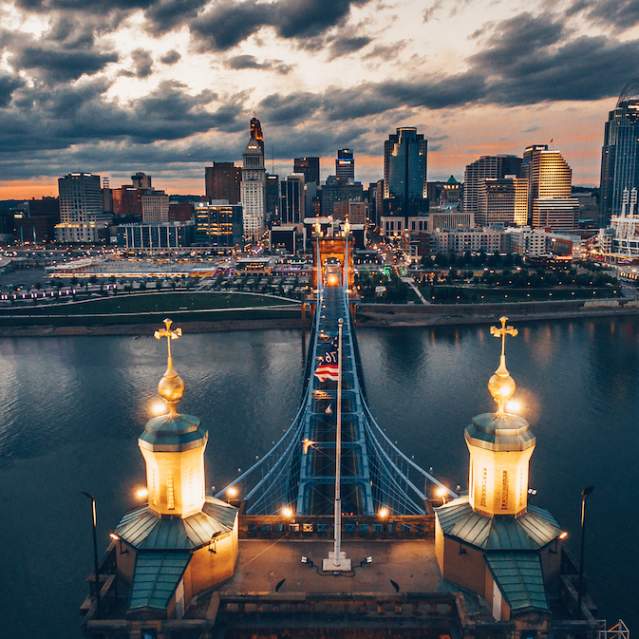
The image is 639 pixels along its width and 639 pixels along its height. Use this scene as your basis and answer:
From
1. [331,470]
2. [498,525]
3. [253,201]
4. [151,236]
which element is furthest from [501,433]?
[253,201]

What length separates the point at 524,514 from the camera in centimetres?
776

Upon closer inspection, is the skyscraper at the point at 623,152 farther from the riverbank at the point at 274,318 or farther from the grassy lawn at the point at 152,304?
the grassy lawn at the point at 152,304

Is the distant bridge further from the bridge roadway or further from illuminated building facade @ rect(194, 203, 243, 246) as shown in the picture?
illuminated building facade @ rect(194, 203, 243, 246)

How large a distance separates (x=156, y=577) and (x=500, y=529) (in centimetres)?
383

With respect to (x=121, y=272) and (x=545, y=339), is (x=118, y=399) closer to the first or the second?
(x=545, y=339)

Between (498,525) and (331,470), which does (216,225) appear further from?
(498,525)

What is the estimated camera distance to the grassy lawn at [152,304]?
6453 centimetres

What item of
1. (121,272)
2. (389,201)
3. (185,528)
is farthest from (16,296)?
(389,201)

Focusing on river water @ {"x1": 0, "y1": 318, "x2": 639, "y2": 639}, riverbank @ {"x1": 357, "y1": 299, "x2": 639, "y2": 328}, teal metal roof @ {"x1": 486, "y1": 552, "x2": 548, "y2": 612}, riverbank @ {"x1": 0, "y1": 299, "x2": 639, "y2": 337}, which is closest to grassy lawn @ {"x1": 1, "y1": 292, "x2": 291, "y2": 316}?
riverbank @ {"x1": 0, "y1": 299, "x2": 639, "y2": 337}

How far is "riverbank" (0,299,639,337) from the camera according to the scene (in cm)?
5897

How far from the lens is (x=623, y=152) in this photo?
165250 mm

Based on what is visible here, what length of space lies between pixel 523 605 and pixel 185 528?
374cm

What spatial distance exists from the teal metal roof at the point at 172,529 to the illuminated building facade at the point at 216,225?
140970 mm

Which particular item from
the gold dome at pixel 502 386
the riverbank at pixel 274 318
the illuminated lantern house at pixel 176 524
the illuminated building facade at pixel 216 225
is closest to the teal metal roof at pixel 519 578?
the gold dome at pixel 502 386
